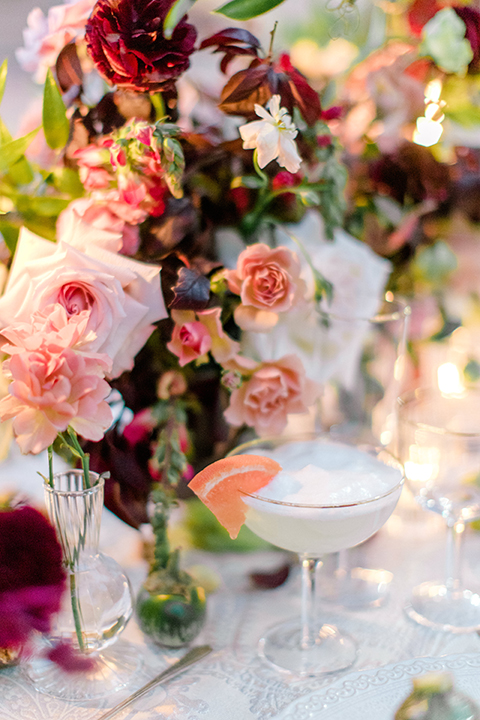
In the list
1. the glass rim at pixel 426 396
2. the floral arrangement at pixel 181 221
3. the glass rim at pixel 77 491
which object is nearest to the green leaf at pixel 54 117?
the floral arrangement at pixel 181 221

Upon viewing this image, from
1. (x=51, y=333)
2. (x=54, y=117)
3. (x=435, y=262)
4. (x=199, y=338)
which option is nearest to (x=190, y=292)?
(x=199, y=338)

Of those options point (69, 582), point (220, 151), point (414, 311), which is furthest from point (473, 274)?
point (69, 582)

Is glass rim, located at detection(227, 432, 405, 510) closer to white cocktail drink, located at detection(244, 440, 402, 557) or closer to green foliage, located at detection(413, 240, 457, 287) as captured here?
white cocktail drink, located at detection(244, 440, 402, 557)

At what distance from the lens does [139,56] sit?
1.94ft

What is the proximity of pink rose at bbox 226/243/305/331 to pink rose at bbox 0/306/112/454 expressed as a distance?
172 millimetres

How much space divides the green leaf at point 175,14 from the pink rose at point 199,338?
0.81ft

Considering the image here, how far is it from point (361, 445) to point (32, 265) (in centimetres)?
39

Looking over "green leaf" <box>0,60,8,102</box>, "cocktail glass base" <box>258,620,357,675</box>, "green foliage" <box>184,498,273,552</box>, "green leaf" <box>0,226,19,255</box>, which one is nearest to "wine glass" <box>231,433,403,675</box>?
"cocktail glass base" <box>258,620,357,675</box>

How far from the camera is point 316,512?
59 cm

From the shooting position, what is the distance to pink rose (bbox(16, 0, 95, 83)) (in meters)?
0.70

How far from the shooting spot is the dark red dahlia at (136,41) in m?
0.59

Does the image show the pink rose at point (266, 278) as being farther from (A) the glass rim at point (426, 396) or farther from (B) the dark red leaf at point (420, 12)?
(B) the dark red leaf at point (420, 12)

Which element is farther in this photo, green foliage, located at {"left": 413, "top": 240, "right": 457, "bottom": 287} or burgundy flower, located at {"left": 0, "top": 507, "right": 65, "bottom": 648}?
green foliage, located at {"left": 413, "top": 240, "right": 457, "bottom": 287}

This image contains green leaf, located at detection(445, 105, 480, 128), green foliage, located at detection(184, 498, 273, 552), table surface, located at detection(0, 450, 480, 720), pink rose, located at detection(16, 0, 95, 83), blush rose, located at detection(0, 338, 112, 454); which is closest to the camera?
blush rose, located at detection(0, 338, 112, 454)
